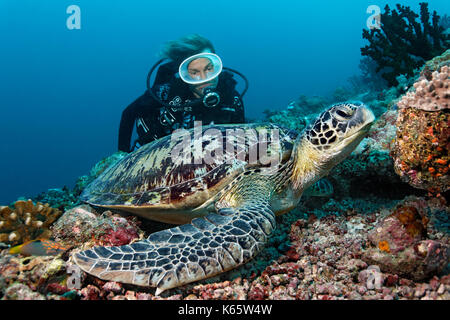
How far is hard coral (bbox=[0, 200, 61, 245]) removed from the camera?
1.97 m

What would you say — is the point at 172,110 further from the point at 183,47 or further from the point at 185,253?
the point at 185,253

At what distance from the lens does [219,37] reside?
4338 inches

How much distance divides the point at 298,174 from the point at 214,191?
894 mm

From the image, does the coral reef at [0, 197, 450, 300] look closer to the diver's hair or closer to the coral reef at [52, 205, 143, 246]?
the coral reef at [52, 205, 143, 246]

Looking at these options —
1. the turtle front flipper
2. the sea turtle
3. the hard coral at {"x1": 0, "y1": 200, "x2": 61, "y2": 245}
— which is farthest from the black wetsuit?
the turtle front flipper

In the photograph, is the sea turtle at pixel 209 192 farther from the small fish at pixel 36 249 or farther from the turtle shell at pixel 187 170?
the small fish at pixel 36 249

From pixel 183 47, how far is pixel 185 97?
1.27 meters

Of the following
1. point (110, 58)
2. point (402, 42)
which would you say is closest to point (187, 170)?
point (402, 42)

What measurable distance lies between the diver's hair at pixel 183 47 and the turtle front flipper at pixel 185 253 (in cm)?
445

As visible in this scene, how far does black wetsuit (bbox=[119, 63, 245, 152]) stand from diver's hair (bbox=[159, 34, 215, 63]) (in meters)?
0.31

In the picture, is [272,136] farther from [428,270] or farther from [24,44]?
[24,44]

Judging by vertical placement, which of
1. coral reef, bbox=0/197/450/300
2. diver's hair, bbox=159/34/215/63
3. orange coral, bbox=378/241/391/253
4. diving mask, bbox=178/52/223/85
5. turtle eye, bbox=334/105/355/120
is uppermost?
diver's hair, bbox=159/34/215/63

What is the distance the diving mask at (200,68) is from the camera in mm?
4371
